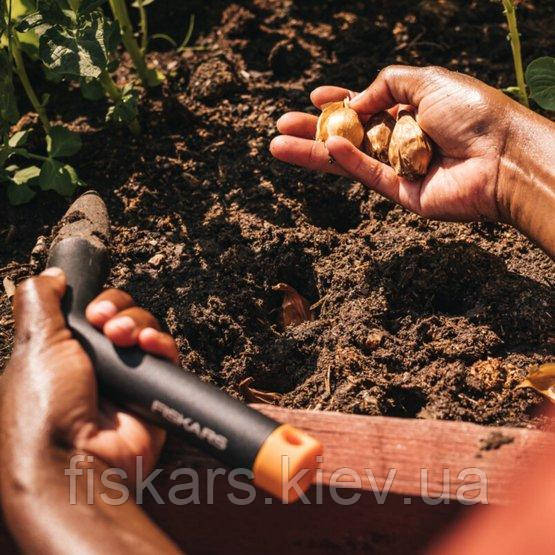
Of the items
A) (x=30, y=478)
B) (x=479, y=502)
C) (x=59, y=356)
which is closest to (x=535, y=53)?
(x=479, y=502)

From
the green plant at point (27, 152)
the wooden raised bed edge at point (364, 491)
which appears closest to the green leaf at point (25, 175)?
the green plant at point (27, 152)

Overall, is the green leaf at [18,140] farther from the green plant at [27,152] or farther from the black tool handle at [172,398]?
the black tool handle at [172,398]

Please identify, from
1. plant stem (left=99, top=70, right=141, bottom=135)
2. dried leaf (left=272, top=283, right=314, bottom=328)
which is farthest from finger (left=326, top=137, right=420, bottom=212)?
plant stem (left=99, top=70, right=141, bottom=135)

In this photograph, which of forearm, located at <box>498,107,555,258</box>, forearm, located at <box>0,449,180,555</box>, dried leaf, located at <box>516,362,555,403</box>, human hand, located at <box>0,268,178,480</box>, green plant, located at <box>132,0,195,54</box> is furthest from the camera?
green plant, located at <box>132,0,195,54</box>

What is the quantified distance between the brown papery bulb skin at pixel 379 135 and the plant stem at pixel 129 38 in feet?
2.50

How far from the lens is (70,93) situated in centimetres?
230

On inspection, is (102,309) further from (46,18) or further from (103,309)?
(46,18)

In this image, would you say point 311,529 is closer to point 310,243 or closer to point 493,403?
point 493,403

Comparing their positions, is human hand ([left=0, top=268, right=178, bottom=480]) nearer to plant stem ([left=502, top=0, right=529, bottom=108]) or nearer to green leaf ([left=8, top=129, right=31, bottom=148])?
green leaf ([left=8, top=129, right=31, bottom=148])

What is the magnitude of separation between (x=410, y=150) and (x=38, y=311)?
3.12 ft

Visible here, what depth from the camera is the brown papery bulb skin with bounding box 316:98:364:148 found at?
5.77ft

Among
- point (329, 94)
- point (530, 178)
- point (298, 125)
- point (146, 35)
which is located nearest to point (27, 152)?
point (146, 35)

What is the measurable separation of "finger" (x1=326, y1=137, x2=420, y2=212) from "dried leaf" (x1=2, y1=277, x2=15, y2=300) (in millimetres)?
891

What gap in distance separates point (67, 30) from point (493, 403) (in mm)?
1367
